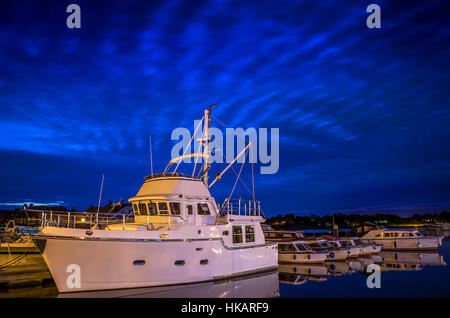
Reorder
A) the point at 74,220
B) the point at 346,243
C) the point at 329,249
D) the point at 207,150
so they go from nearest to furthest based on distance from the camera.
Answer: the point at 74,220, the point at 207,150, the point at 329,249, the point at 346,243

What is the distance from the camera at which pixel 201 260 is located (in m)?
18.5

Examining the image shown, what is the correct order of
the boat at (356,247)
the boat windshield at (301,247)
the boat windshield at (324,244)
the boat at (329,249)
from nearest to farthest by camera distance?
the boat windshield at (301,247) < the boat at (329,249) < the boat windshield at (324,244) < the boat at (356,247)

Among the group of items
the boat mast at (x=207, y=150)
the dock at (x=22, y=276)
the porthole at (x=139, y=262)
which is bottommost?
the dock at (x=22, y=276)

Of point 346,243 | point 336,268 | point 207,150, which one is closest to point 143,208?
point 207,150

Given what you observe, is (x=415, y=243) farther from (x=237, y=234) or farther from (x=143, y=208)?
(x=143, y=208)

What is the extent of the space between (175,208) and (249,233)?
5.76m

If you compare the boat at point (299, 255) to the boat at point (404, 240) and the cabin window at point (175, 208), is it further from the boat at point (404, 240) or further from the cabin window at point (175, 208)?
the boat at point (404, 240)

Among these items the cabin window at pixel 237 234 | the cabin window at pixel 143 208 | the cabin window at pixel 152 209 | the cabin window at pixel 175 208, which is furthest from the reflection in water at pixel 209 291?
the cabin window at pixel 143 208

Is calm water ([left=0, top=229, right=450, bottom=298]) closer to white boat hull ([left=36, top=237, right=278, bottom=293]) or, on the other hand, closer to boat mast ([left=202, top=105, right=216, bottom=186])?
white boat hull ([left=36, top=237, right=278, bottom=293])

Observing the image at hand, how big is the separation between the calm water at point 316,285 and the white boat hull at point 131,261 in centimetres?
48

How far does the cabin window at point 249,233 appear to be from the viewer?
72.7 ft

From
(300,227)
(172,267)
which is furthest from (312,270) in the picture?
(300,227)

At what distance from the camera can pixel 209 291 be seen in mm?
17000
